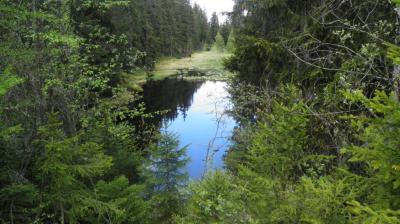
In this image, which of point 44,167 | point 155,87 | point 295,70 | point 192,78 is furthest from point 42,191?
point 192,78

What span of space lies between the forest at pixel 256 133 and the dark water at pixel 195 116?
8.00 ft

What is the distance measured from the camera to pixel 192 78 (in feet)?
169

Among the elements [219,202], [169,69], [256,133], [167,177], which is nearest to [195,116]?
[167,177]

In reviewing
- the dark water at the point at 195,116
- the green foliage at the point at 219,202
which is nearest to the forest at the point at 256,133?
the green foliage at the point at 219,202

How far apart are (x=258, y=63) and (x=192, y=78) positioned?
39.6 metres

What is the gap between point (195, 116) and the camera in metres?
30.6

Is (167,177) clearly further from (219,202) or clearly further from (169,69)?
(169,69)

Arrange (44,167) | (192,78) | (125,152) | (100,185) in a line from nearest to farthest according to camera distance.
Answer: (44,167), (100,185), (125,152), (192,78)

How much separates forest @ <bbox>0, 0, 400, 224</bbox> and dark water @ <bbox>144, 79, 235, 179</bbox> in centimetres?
244

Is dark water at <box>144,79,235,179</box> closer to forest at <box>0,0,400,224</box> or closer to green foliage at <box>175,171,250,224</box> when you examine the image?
forest at <box>0,0,400,224</box>

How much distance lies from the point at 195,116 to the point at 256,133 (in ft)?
76.3

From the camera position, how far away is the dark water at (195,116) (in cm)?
1847

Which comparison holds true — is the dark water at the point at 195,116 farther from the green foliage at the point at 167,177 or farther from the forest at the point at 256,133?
the forest at the point at 256,133

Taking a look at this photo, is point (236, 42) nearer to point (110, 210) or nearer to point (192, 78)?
point (110, 210)
